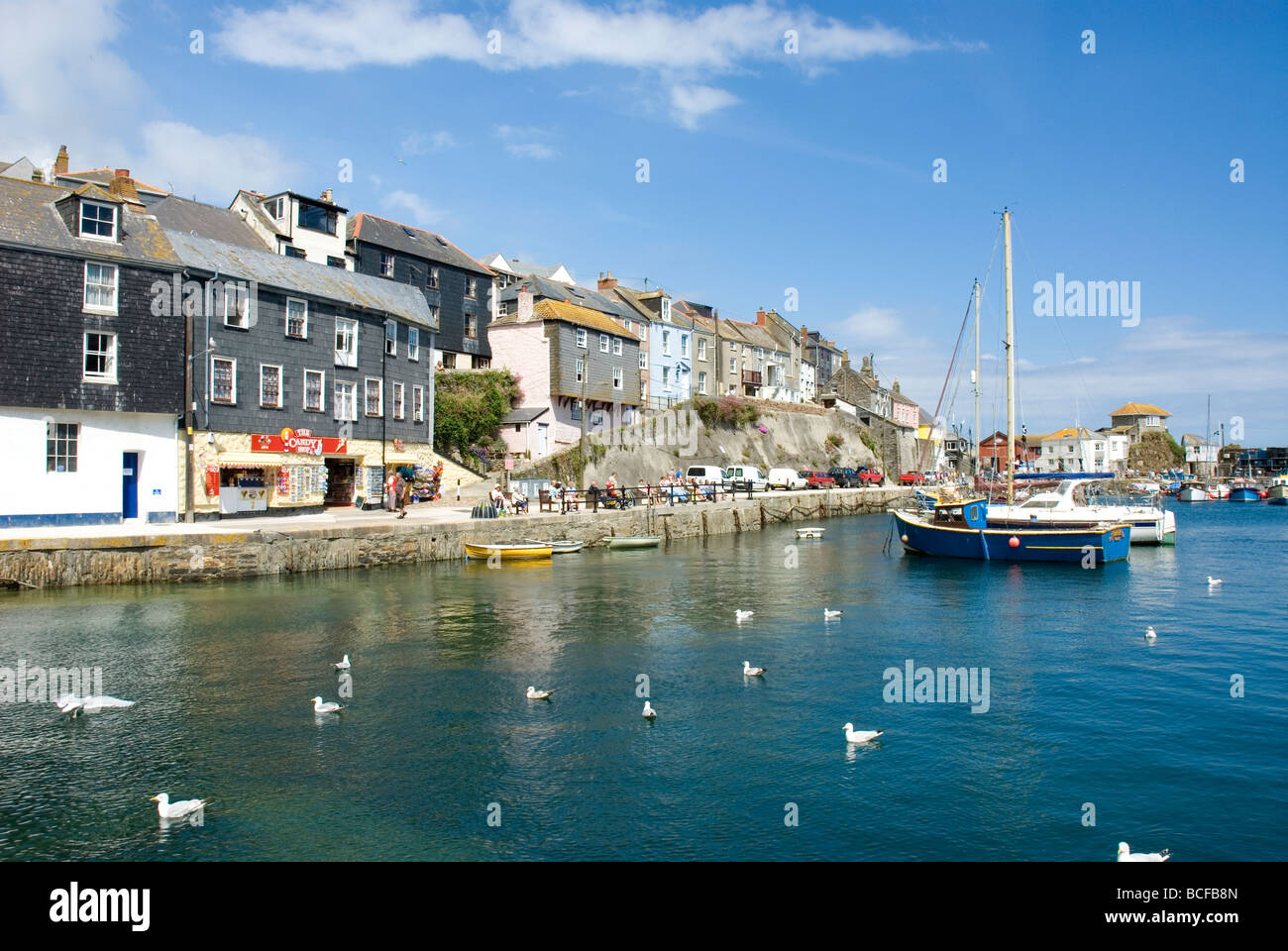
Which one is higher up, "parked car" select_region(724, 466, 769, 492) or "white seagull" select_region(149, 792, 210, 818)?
"parked car" select_region(724, 466, 769, 492)

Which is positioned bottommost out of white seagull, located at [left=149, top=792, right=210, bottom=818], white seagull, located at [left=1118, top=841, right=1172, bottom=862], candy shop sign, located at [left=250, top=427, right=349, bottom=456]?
white seagull, located at [left=1118, top=841, right=1172, bottom=862]

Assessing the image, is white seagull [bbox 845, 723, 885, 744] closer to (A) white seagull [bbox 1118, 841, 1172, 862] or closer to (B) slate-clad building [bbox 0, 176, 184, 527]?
(A) white seagull [bbox 1118, 841, 1172, 862]

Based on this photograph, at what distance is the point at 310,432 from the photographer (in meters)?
36.0

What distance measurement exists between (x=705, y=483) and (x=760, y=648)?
3433cm

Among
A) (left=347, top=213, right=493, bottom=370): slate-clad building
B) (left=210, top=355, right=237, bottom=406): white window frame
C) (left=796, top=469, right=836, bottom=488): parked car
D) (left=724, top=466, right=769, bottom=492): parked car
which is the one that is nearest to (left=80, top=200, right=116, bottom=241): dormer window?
(left=210, top=355, right=237, bottom=406): white window frame

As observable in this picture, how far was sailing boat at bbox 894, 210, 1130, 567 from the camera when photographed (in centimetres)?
3378

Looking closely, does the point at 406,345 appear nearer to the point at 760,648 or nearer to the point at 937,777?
the point at 760,648

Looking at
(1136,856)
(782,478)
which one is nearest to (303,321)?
(1136,856)

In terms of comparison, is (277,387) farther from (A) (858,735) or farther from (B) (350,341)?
(A) (858,735)

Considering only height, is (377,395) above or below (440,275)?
below

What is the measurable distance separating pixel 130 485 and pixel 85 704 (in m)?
18.8

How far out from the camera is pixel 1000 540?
34781 millimetres

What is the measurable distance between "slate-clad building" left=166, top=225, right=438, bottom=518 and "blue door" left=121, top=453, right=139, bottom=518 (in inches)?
77.1
